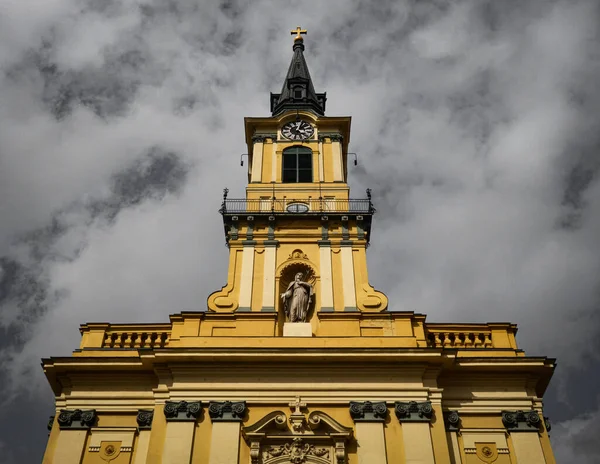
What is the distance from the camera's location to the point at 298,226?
77.5 ft

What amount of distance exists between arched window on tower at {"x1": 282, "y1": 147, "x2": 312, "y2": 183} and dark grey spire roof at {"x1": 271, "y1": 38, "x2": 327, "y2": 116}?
9.14 feet

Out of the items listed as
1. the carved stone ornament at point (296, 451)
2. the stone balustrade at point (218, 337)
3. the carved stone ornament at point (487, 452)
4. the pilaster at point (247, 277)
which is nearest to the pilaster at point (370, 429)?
the carved stone ornament at point (296, 451)

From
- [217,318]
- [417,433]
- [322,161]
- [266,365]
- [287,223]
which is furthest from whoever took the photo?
[322,161]

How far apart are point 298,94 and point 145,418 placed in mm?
17546

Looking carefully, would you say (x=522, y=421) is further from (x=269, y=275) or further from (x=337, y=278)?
(x=269, y=275)

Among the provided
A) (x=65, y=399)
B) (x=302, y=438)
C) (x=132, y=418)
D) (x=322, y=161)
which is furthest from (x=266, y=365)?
(x=322, y=161)

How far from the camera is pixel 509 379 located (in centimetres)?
1952

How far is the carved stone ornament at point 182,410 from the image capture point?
1828cm

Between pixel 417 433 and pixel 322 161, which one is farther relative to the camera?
pixel 322 161

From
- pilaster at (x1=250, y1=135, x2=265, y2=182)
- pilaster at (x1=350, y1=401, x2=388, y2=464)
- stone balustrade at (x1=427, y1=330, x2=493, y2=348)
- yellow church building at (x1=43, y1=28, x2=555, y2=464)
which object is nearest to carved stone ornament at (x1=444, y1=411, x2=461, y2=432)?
yellow church building at (x1=43, y1=28, x2=555, y2=464)

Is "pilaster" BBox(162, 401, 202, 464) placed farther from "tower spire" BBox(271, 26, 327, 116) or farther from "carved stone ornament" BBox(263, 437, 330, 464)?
"tower spire" BBox(271, 26, 327, 116)

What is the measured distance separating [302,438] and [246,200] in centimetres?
940

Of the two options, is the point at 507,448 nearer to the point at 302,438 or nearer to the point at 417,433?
the point at 417,433

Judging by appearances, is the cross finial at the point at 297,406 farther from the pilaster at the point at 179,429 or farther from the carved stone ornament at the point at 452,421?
the carved stone ornament at the point at 452,421
